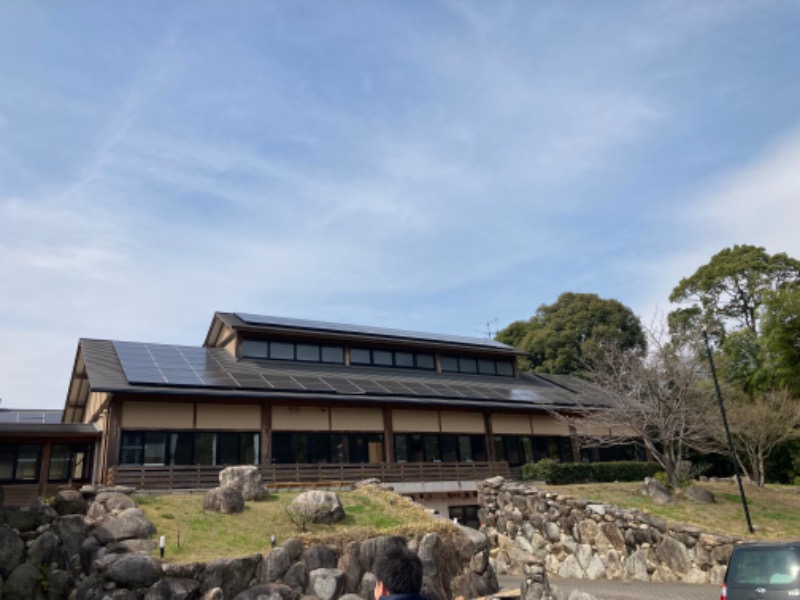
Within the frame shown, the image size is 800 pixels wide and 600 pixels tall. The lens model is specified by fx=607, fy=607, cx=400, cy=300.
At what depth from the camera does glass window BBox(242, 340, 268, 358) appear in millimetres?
32312

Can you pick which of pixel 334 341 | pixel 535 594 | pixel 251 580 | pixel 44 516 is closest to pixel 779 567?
pixel 535 594

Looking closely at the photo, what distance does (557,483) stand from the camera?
29500 millimetres

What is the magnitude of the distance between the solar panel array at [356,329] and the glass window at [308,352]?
104 cm

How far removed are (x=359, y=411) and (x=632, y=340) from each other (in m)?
35.6

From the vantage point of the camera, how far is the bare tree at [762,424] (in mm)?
30906

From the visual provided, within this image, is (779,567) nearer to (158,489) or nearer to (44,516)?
(44,516)

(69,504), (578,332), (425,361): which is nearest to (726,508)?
(425,361)

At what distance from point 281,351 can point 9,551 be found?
718 inches

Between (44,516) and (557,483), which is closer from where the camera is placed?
(44,516)

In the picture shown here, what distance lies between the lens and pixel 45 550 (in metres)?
16.2

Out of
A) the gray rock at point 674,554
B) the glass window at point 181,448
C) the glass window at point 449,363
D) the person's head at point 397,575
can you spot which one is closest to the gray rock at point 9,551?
the glass window at point 181,448

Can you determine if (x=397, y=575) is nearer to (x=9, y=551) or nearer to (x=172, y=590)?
(x=172, y=590)

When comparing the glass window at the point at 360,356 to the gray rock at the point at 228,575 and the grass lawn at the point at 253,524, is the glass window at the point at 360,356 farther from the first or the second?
the gray rock at the point at 228,575

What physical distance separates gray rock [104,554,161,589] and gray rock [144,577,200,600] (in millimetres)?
240
